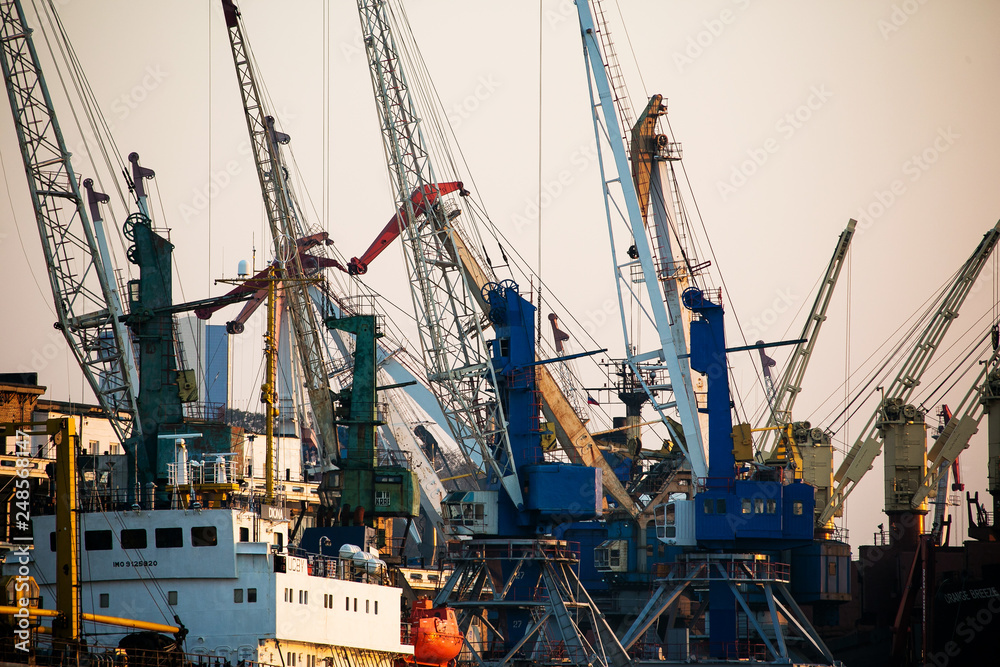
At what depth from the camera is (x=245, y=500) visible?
299 ft

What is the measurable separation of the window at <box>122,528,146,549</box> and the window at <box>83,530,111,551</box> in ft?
2.35

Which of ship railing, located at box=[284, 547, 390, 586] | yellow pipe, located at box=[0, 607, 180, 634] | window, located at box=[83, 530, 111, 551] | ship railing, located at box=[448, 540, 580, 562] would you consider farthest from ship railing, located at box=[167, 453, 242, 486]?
ship railing, located at box=[448, 540, 580, 562]

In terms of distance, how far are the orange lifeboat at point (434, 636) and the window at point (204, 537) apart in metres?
14.9

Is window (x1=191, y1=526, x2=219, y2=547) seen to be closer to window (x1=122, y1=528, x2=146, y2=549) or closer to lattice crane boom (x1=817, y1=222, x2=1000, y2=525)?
window (x1=122, y1=528, x2=146, y2=549)

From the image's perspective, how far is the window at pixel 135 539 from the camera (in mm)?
53531

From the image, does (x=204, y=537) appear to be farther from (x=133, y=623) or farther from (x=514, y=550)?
(x=514, y=550)

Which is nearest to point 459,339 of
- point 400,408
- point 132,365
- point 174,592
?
point 132,365

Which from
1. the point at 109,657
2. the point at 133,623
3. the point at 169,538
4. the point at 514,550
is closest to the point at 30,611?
the point at 133,623

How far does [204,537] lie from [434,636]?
56.6 feet

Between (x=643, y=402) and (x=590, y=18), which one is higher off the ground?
(x=590, y=18)

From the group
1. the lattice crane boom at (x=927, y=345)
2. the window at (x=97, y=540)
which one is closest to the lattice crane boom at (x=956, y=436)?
the lattice crane boom at (x=927, y=345)

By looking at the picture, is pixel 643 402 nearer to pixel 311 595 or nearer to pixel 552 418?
pixel 552 418

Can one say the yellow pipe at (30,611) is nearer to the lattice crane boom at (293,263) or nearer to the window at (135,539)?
the window at (135,539)

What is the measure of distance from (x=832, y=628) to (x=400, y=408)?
5903cm
